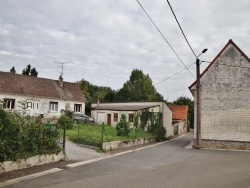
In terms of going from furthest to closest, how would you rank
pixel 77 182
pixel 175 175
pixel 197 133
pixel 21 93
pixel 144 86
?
pixel 144 86 < pixel 21 93 < pixel 197 133 < pixel 175 175 < pixel 77 182

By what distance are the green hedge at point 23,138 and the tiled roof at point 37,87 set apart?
25049 millimetres

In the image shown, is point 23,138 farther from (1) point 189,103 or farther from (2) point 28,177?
(1) point 189,103

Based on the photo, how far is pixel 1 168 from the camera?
10414 mm

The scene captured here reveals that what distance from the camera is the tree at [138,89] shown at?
71562 mm

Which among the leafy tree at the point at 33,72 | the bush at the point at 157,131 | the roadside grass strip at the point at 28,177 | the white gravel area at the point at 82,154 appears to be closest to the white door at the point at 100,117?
the bush at the point at 157,131

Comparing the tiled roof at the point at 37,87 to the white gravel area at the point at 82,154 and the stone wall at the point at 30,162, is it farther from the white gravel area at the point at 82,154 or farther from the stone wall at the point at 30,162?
A: the stone wall at the point at 30,162

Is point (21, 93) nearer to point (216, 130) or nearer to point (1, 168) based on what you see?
point (216, 130)

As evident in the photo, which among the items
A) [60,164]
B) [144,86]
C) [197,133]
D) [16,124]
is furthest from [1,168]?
[144,86]

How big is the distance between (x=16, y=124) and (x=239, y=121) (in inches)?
687

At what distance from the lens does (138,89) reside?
238ft

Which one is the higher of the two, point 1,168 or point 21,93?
point 21,93

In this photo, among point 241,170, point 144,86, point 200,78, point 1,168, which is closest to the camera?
point 1,168

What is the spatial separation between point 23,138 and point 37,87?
2948 cm

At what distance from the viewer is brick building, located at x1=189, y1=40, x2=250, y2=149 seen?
22.5 m
